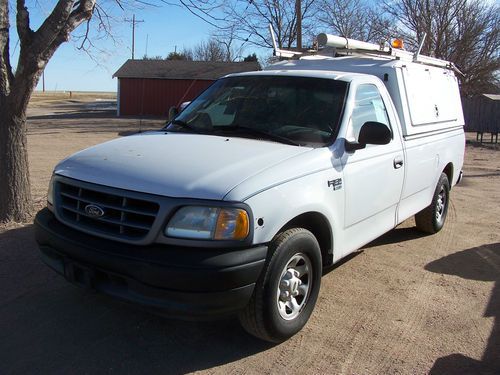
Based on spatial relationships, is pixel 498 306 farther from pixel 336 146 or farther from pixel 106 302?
pixel 106 302

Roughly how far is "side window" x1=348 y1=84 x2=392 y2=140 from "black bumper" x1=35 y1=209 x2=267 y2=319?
1.68 meters

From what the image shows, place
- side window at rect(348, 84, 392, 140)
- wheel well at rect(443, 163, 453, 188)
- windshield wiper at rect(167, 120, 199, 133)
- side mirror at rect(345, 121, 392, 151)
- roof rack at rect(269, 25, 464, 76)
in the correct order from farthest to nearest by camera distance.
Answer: wheel well at rect(443, 163, 453, 188), roof rack at rect(269, 25, 464, 76), windshield wiper at rect(167, 120, 199, 133), side window at rect(348, 84, 392, 140), side mirror at rect(345, 121, 392, 151)

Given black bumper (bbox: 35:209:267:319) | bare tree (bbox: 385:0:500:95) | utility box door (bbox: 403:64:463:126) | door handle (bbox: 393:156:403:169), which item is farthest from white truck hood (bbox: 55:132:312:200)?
bare tree (bbox: 385:0:500:95)

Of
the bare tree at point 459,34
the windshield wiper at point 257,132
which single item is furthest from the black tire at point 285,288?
the bare tree at point 459,34

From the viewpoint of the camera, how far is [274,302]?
11.0 feet

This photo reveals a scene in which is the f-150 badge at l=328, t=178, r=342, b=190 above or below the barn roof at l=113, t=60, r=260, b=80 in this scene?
below

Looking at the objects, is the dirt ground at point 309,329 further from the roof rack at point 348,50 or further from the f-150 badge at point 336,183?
the roof rack at point 348,50

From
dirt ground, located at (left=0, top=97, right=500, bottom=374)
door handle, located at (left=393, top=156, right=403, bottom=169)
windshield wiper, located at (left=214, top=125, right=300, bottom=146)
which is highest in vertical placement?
windshield wiper, located at (left=214, top=125, right=300, bottom=146)

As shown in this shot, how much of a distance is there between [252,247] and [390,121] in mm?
2430

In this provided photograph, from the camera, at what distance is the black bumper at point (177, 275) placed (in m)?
2.97

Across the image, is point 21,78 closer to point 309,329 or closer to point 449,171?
point 309,329

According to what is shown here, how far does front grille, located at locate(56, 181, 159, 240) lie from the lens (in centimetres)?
315

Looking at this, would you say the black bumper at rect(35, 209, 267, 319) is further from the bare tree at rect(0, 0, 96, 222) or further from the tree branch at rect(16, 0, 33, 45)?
the tree branch at rect(16, 0, 33, 45)

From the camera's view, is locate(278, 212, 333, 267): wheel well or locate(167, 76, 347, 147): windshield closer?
locate(278, 212, 333, 267): wheel well
